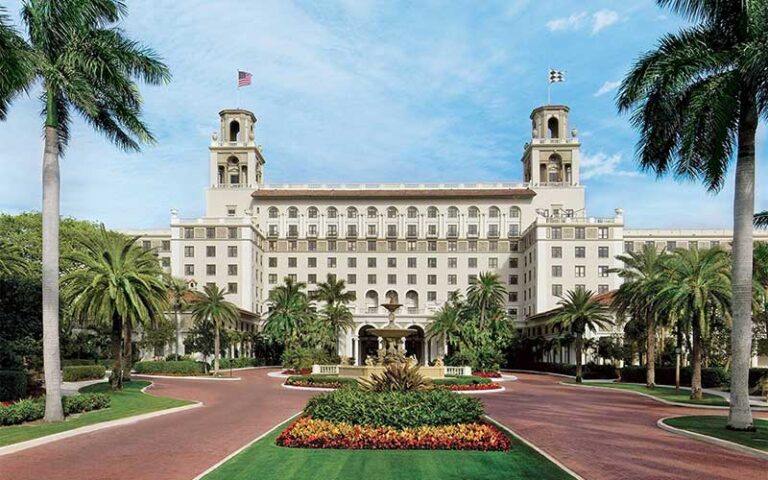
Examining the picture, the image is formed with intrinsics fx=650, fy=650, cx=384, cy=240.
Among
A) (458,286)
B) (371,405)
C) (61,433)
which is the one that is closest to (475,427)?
(371,405)

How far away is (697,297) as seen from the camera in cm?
3338

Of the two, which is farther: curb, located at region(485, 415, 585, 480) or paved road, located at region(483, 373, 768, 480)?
paved road, located at region(483, 373, 768, 480)

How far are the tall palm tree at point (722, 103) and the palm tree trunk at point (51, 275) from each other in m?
19.9


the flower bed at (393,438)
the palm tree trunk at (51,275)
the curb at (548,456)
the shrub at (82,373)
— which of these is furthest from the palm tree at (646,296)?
the shrub at (82,373)

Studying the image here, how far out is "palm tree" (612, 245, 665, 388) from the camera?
3966 cm

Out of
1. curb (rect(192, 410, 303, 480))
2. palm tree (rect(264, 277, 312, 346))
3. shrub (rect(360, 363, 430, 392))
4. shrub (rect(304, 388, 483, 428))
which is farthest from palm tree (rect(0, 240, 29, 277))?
palm tree (rect(264, 277, 312, 346))

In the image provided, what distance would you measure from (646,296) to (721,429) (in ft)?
68.3

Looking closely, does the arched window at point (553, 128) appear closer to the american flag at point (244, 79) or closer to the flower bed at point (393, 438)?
the american flag at point (244, 79)

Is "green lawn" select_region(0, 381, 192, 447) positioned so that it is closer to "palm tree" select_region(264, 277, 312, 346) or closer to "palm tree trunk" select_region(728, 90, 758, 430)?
"palm tree trunk" select_region(728, 90, 758, 430)

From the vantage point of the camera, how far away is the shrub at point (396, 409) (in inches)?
683

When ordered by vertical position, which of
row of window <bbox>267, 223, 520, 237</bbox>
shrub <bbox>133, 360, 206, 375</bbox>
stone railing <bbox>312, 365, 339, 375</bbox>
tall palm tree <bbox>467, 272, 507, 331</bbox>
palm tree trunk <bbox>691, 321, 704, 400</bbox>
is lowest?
shrub <bbox>133, 360, 206, 375</bbox>

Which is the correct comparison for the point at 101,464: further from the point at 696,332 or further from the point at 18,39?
the point at 696,332

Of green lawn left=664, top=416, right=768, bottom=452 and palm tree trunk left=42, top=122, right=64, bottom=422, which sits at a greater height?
palm tree trunk left=42, top=122, right=64, bottom=422

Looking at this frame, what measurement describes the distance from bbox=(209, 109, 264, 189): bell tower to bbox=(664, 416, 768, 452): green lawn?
84718mm
